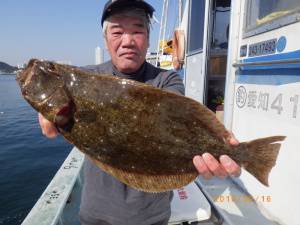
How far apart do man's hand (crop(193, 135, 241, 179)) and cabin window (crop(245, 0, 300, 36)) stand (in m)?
1.82

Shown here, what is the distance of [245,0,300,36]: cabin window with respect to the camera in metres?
3.03

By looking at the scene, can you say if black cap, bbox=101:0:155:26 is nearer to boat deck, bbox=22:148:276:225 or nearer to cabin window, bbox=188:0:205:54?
boat deck, bbox=22:148:276:225

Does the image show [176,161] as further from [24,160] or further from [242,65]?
[24,160]

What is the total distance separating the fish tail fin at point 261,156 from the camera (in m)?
1.91

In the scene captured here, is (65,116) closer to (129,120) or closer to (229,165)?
(129,120)

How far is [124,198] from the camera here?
2.37 metres

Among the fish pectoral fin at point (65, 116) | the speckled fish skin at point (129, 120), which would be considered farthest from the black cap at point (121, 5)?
the fish pectoral fin at point (65, 116)

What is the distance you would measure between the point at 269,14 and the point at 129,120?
2.59 metres

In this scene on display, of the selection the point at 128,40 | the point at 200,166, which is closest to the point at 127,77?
the point at 128,40

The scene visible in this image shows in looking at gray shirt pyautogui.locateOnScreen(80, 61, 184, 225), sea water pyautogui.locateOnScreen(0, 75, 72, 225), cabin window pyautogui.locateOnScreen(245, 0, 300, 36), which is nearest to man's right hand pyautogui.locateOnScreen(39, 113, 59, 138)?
gray shirt pyautogui.locateOnScreen(80, 61, 184, 225)

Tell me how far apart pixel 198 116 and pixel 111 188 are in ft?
3.27

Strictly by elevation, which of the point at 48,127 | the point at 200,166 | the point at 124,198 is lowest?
the point at 124,198

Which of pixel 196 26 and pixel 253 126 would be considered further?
pixel 196 26

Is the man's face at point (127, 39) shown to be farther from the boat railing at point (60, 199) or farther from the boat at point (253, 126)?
the boat railing at point (60, 199)
